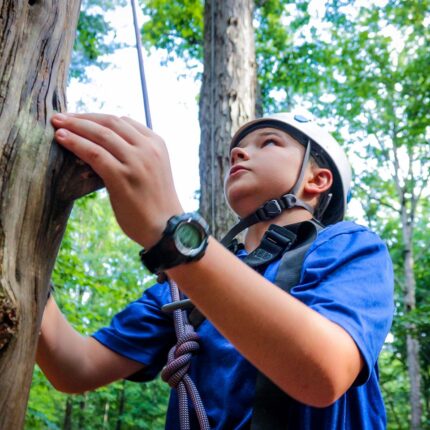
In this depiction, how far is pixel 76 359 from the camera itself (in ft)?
6.07

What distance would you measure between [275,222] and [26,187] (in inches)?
45.6

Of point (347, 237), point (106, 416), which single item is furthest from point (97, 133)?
point (106, 416)

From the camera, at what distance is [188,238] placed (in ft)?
3.39

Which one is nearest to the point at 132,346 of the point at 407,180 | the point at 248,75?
the point at 248,75

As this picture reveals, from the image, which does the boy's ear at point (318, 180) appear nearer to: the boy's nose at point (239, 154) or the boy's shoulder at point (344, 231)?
the boy's nose at point (239, 154)

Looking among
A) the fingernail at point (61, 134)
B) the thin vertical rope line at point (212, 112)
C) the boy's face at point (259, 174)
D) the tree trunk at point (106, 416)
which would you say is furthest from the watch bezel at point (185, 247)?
the tree trunk at point (106, 416)

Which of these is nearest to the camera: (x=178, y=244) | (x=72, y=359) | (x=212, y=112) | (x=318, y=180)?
(x=178, y=244)

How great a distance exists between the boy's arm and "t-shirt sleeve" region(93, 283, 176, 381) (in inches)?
1.3

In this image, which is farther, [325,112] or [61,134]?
[325,112]

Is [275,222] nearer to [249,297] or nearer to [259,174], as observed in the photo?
[259,174]

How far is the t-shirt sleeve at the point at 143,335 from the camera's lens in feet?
6.54

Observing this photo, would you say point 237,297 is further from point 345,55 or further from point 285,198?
point 345,55

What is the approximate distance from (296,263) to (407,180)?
55.0 ft

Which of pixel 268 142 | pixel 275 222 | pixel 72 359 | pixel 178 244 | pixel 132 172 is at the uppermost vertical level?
pixel 268 142
